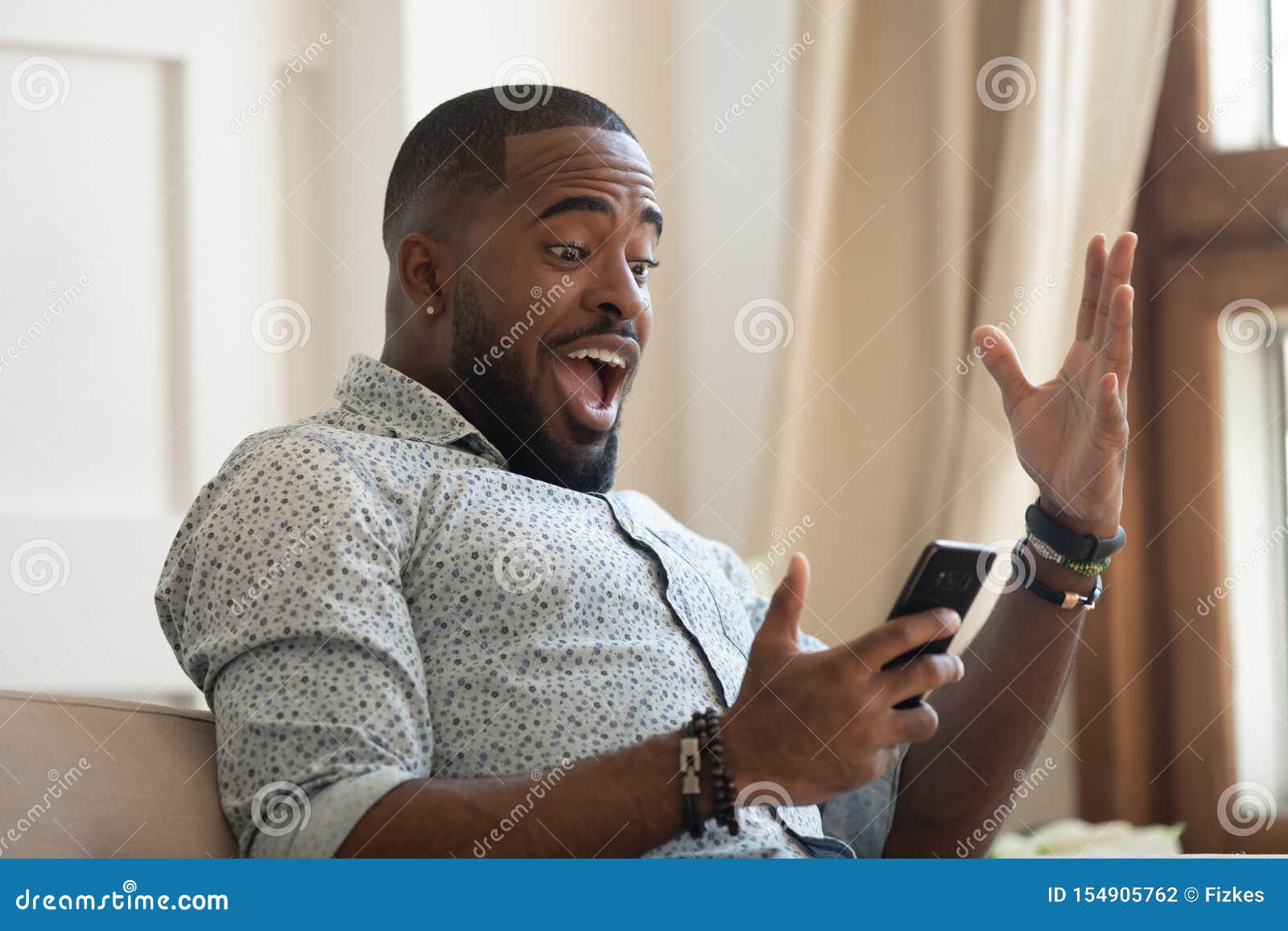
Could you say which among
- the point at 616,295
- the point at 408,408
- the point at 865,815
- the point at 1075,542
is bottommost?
the point at 865,815

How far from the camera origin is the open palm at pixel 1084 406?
4.00 ft

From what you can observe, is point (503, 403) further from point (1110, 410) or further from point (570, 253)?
point (1110, 410)

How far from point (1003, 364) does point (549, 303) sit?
44 centimetres

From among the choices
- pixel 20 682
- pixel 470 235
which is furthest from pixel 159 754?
pixel 20 682

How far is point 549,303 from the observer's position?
129cm

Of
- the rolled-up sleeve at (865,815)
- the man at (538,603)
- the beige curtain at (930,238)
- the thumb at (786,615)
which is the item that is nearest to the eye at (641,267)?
the man at (538,603)

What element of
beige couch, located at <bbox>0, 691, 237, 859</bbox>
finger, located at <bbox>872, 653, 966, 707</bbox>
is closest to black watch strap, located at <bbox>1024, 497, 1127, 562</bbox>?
finger, located at <bbox>872, 653, 966, 707</bbox>

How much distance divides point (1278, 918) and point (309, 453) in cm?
76

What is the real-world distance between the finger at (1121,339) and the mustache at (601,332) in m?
0.46

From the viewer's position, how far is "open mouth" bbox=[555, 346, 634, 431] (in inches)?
51.3

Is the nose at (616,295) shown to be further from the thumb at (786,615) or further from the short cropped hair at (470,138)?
the thumb at (786,615)

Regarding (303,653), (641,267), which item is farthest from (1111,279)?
(303,653)

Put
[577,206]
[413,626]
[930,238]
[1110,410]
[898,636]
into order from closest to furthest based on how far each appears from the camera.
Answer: [898,636] < [413,626] < [1110,410] < [577,206] < [930,238]

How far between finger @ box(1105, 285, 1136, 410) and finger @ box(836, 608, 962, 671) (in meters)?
0.38
